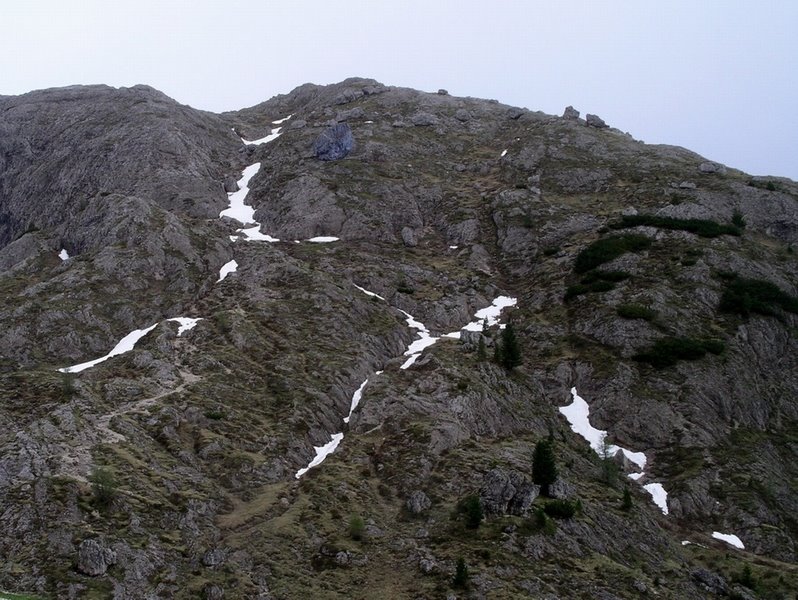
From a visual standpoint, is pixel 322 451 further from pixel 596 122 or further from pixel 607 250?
pixel 596 122

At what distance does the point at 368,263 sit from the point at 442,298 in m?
11.1

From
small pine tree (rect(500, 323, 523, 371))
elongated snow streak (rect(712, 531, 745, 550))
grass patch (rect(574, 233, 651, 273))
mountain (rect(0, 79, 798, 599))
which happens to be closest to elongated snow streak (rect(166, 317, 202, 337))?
mountain (rect(0, 79, 798, 599))

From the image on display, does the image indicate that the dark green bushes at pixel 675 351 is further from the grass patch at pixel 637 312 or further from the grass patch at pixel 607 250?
the grass patch at pixel 607 250

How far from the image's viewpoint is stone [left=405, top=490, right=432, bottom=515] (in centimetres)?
3678

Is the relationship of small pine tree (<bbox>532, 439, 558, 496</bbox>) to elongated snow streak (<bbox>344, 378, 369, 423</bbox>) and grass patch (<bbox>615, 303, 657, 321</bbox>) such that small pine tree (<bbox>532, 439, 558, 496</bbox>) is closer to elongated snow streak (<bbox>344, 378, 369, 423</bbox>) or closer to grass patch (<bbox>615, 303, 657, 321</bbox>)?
elongated snow streak (<bbox>344, 378, 369, 423</bbox>)

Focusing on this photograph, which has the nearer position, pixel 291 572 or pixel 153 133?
pixel 291 572

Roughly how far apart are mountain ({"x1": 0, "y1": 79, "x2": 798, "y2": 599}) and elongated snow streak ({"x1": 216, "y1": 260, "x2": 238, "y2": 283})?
4.17 feet

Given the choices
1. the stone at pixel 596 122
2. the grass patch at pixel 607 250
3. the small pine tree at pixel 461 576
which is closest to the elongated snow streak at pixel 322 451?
the small pine tree at pixel 461 576

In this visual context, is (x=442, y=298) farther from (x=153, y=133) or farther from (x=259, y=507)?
(x=153, y=133)

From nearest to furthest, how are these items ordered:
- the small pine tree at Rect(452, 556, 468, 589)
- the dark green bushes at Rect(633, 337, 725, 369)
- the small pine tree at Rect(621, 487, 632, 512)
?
1. the small pine tree at Rect(452, 556, 468, 589)
2. the small pine tree at Rect(621, 487, 632, 512)
3. the dark green bushes at Rect(633, 337, 725, 369)

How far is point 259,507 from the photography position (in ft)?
120

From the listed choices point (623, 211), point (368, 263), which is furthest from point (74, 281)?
point (623, 211)

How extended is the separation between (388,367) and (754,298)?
38.7 meters

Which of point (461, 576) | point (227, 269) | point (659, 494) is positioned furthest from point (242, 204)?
point (461, 576)
